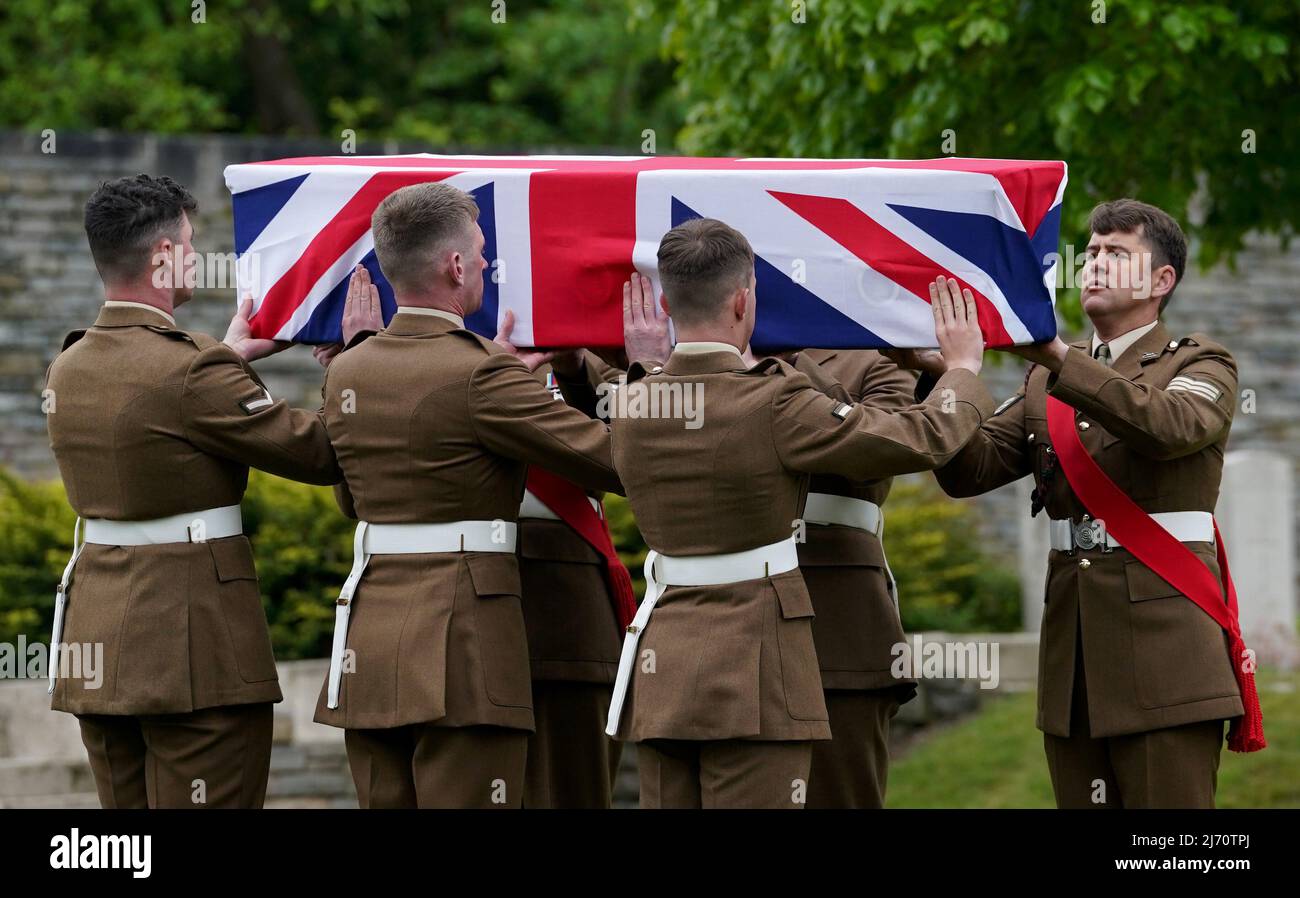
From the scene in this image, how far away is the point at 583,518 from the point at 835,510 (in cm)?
70

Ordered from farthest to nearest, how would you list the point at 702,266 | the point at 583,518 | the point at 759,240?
the point at 583,518 → the point at 759,240 → the point at 702,266

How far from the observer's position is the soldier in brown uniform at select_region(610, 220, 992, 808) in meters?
4.17

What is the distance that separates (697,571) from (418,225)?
41.2 inches

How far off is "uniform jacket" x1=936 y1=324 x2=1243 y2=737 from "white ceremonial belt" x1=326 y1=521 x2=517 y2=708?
127 centimetres

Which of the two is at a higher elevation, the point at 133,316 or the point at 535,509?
the point at 133,316

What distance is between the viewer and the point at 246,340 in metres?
4.95

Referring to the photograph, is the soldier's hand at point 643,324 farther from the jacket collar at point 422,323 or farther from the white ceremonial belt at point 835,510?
the white ceremonial belt at point 835,510

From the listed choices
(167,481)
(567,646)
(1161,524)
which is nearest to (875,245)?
(1161,524)

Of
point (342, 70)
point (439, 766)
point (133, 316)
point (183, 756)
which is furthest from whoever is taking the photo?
point (342, 70)

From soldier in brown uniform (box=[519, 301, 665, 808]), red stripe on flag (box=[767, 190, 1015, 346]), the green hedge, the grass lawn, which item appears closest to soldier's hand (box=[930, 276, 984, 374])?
red stripe on flag (box=[767, 190, 1015, 346])

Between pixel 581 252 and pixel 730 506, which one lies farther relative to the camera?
pixel 581 252

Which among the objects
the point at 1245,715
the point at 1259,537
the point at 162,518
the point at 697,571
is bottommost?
the point at 1259,537

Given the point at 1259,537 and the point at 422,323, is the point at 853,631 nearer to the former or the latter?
the point at 422,323

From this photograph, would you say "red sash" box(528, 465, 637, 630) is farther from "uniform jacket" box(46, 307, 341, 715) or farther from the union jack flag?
"uniform jacket" box(46, 307, 341, 715)
